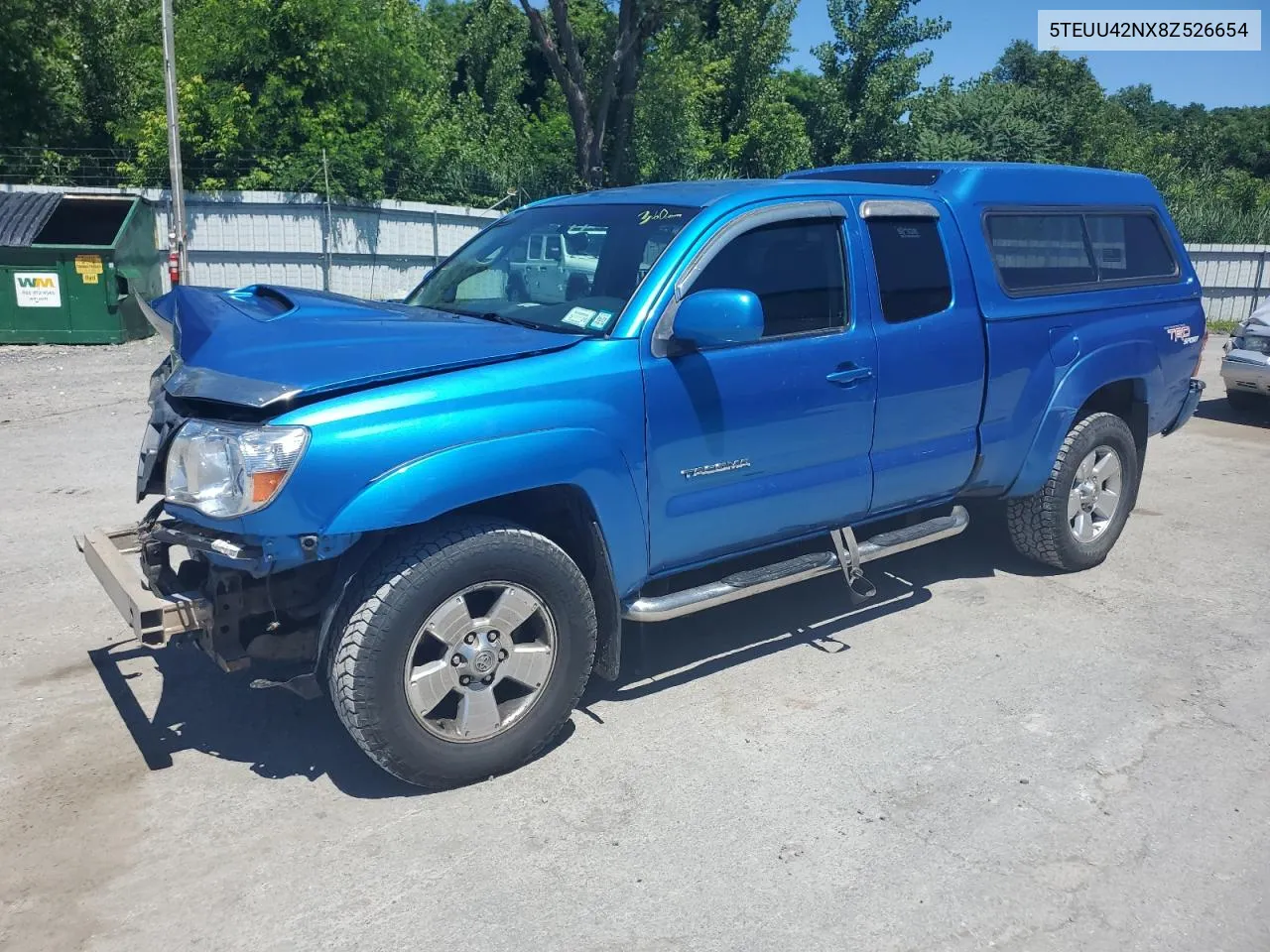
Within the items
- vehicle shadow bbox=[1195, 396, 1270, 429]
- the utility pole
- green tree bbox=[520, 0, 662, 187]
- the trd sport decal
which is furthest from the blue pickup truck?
green tree bbox=[520, 0, 662, 187]

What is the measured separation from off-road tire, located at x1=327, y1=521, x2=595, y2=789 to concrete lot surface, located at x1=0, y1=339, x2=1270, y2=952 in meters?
0.14

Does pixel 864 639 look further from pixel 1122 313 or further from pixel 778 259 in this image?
pixel 1122 313

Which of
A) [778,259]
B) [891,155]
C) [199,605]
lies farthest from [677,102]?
[199,605]

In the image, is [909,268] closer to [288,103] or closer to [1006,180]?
[1006,180]

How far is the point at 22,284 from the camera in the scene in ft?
44.0

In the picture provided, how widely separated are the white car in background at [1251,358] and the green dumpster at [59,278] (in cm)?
1216

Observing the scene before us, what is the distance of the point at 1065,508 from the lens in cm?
589

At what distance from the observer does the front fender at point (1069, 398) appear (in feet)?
18.4

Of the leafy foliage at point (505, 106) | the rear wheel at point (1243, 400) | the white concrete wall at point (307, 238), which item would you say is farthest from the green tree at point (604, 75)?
the rear wheel at point (1243, 400)

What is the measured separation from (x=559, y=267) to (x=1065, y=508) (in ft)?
9.97

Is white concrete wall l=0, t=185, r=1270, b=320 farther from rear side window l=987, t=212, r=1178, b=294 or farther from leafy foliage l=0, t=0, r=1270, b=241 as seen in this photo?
rear side window l=987, t=212, r=1178, b=294

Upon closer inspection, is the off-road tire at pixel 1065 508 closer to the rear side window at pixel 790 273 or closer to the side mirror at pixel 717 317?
the rear side window at pixel 790 273

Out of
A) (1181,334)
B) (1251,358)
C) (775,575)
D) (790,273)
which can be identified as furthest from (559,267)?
(1251,358)

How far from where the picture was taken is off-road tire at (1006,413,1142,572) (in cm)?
582
